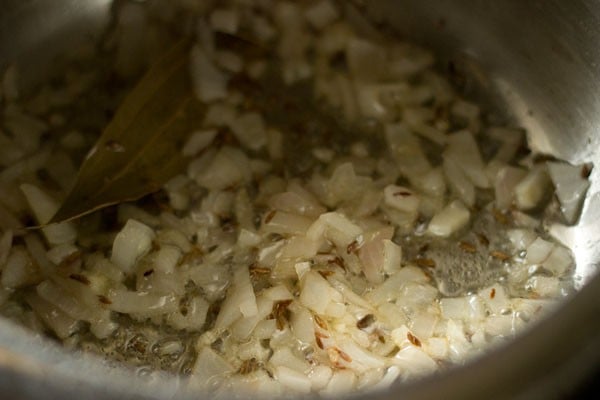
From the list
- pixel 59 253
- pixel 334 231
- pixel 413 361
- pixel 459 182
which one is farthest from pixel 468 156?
pixel 59 253

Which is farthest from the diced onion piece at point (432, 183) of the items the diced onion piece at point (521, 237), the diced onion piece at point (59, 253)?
the diced onion piece at point (59, 253)

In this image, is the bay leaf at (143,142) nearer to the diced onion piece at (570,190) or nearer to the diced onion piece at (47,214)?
the diced onion piece at (47,214)

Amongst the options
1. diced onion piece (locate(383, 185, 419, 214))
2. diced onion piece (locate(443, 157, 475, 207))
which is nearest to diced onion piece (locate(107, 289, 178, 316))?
diced onion piece (locate(383, 185, 419, 214))

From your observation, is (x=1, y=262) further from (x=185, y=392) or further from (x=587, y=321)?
(x=587, y=321)

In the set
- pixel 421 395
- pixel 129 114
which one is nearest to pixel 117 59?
pixel 129 114

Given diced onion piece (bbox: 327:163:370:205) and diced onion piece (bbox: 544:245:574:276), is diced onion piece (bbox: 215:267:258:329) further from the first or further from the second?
diced onion piece (bbox: 544:245:574:276)

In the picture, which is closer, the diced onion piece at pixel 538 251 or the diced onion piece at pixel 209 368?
the diced onion piece at pixel 209 368
